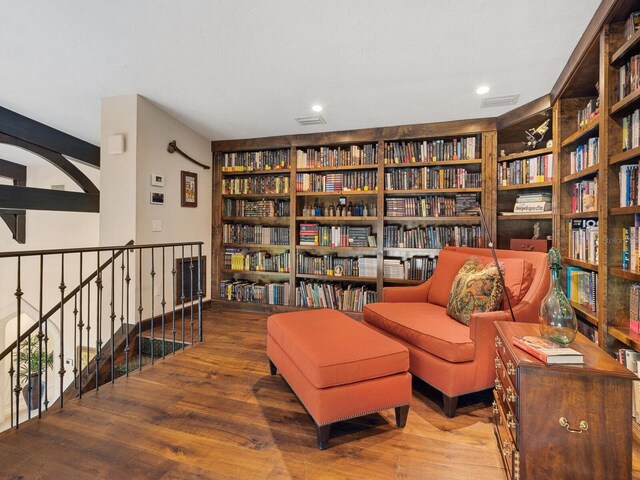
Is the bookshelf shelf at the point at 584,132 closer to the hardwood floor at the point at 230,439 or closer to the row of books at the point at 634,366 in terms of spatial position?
the row of books at the point at 634,366

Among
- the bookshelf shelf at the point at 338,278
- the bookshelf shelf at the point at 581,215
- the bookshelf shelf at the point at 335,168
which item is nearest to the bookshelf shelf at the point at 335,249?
the bookshelf shelf at the point at 338,278

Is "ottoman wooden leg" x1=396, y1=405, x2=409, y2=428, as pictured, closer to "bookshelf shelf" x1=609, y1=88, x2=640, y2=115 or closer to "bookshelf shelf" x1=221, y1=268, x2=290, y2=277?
"bookshelf shelf" x1=609, y1=88, x2=640, y2=115

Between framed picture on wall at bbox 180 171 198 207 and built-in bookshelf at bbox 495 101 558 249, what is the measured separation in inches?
135

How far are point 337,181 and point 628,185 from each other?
2.57 meters

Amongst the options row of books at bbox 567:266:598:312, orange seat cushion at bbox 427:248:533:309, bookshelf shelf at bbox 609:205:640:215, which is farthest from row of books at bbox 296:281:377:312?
bookshelf shelf at bbox 609:205:640:215

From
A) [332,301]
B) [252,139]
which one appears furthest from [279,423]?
[252,139]

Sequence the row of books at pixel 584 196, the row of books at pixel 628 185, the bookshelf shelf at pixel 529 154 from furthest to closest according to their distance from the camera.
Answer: the bookshelf shelf at pixel 529 154 < the row of books at pixel 584 196 < the row of books at pixel 628 185

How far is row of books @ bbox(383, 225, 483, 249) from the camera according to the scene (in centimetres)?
333

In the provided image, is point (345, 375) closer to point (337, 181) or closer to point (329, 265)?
point (329, 265)

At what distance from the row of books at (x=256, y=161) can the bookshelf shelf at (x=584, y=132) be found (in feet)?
9.08

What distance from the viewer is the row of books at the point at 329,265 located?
12.2 ft

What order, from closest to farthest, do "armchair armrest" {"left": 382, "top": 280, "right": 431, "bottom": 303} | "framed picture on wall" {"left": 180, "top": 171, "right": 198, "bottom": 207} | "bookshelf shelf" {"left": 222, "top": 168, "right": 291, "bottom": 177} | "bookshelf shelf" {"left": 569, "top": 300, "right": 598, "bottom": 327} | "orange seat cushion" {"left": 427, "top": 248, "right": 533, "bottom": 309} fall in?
"bookshelf shelf" {"left": 569, "top": 300, "right": 598, "bottom": 327}, "orange seat cushion" {"left": 427, "top": 248, "right": 533, "bottom": 309}, "armchair armrest" {"left": 382, "top": 280, "right": 431, "bottom": 303}, "framed picture on wall" {"left": 180, "top": 171, "right": 198, "bottom": 207}, "bookshelf shelf" {"left": 222, "top": 168, "right": 291, "bottom": 177}

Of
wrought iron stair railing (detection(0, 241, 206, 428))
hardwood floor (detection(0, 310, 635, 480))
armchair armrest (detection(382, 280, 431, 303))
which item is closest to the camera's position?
hardwood floor (detection(0, 310, 635, 480))

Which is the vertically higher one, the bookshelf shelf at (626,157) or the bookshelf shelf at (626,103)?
the bookshelf shelf at (626,103)
